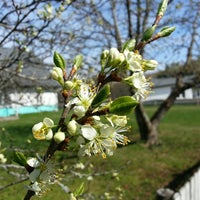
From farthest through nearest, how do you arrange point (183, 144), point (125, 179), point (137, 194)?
point (183, 144) < point (125, 179) < point (137, 194)

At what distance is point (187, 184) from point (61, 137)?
2990 millimetres

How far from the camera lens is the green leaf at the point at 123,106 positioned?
30.8 inches

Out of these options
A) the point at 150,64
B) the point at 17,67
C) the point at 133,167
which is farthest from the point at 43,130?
the point at 133,167

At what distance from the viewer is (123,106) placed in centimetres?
78

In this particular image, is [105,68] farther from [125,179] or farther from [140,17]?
[140,17]

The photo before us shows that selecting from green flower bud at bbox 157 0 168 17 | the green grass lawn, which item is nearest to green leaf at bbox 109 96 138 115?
green flower bud at bbox 157 0 168 17

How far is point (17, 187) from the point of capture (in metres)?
6.04

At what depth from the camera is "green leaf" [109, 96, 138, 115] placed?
2.56ft

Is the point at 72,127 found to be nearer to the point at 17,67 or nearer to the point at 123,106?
the point at 123,106

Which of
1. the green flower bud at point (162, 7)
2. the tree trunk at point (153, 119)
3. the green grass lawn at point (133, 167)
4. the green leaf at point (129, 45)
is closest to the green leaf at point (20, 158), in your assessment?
the green leaf at point (129, 45)

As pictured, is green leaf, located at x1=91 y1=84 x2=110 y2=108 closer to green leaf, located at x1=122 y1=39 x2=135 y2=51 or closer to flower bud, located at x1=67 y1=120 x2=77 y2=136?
flower bud, located at x1=67 y1=120 x2=77 y2=136

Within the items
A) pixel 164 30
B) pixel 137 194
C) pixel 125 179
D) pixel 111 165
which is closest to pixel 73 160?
pixel 111 165

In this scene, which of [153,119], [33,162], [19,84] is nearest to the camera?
[33,162]

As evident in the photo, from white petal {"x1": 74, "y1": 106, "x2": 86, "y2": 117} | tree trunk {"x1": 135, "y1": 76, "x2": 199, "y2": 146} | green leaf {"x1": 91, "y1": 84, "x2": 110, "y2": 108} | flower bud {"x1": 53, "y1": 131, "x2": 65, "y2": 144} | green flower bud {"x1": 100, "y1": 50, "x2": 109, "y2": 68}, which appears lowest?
tree trunk {"x1": 135, "y1": 76, "x2": 199, "y2": 146}
